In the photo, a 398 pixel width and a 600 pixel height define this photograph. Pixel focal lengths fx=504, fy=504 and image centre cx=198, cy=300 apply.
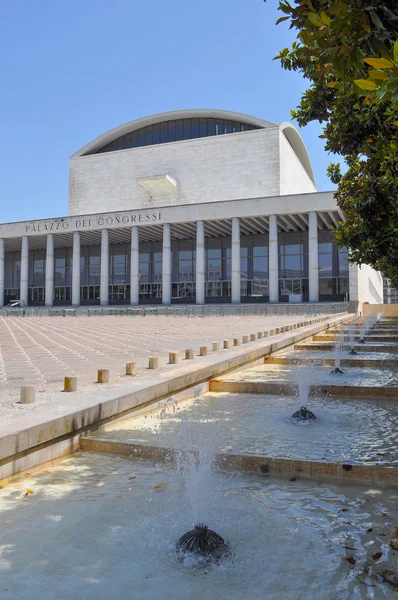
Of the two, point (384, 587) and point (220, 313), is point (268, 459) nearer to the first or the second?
point (384, 587)

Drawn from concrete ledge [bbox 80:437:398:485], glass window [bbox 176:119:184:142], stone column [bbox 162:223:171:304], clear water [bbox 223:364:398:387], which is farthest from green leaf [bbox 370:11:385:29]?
glass window [bbox 176:119:184:142]

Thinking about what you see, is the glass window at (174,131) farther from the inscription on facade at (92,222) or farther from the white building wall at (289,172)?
the inscription on facade at (92,222)

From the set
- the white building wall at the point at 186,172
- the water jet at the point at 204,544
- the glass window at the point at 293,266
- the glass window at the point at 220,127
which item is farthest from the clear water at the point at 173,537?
the glass window at the point at 220,127

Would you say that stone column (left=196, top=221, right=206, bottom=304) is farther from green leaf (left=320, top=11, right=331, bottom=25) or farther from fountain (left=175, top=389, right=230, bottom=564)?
green leaf (left=320, top=11, right=331, bottom=25)

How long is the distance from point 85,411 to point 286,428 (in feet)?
6.74

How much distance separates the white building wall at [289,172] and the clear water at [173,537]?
155 feet

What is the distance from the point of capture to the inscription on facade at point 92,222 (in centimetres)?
4419

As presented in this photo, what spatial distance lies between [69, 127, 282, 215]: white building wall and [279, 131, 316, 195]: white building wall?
0.61m

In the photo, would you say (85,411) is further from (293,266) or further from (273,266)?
(293,266)

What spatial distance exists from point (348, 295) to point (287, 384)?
3655cm

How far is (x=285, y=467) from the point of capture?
12.4 ft

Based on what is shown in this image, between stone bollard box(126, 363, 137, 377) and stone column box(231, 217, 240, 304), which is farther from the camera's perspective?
stone column box(231, 217, 240, 304)

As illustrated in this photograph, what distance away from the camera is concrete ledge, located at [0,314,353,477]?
361 centimetres

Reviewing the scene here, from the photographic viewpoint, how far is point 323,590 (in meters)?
2.32
